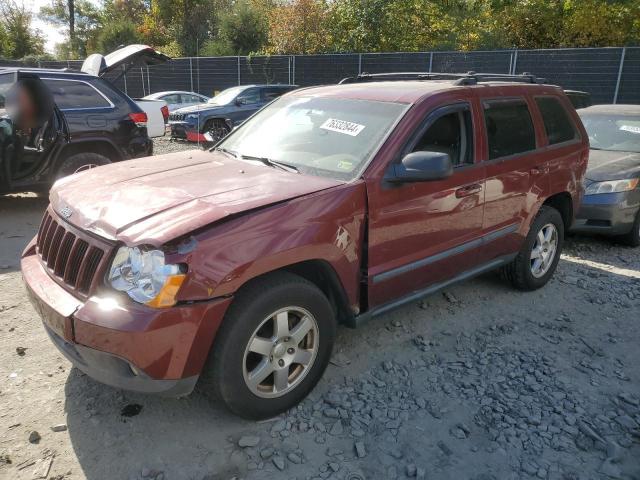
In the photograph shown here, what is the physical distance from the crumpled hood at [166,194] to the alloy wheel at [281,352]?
2.09 ft

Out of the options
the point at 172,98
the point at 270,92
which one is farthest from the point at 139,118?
the point at 172,98

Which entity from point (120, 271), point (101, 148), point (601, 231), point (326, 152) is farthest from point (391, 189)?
point (101, 148)

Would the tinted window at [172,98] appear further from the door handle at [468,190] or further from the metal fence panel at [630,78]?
the door handle at [468,190]

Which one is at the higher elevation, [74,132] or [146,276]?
[74,132]

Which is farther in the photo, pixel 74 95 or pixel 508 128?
pixel 74 95

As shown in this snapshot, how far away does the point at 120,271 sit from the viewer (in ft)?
8.18

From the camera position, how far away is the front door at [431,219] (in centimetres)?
326

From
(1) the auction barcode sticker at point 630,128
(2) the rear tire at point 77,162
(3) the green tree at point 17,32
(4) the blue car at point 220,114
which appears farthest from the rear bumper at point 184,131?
(3) the green tree at point 17,32

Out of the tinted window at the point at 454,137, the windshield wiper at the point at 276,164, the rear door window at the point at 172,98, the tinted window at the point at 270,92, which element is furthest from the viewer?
the rear door window at the point at 172,98

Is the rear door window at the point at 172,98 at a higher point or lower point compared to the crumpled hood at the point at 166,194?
lower

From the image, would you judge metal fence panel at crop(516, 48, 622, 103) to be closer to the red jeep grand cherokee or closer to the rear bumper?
the rear bumper

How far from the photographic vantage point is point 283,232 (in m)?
2.72

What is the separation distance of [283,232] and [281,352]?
67 cm

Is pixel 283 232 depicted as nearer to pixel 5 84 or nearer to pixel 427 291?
pixel 427 291
